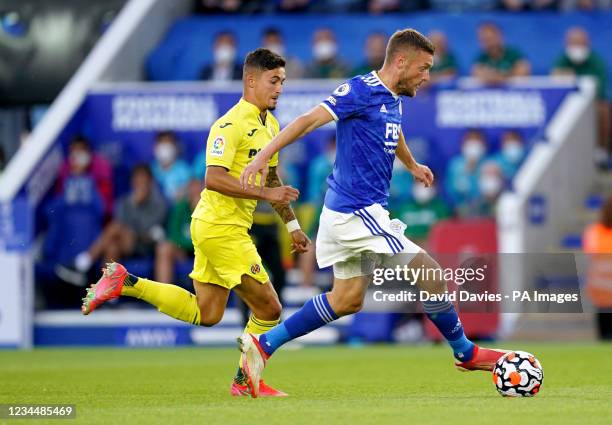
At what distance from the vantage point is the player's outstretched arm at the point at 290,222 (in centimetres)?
1000

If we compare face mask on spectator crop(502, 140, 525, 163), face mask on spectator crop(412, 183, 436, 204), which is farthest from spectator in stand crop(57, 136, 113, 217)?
face mask on spectator crop(502, 140, 525, 163)

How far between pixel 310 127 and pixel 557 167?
1066 cm

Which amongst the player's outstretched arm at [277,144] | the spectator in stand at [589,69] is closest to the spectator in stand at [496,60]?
the spectator in stand at [589,69]

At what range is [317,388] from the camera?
10.8m

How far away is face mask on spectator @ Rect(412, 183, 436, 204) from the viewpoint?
18828 millimetres

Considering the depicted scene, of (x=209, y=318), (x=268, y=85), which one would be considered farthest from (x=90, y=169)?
(x=268, y=85)

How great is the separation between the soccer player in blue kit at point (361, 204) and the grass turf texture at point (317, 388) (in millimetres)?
539

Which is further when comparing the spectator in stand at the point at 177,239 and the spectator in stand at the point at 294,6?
the spectator in stand at the point at 294,6

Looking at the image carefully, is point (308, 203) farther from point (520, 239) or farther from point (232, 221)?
point (232, 221)

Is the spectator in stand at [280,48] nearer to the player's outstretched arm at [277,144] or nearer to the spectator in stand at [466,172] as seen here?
the spectator in stand at [466,172]

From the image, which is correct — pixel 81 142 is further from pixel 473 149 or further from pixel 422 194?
pixel 473 149

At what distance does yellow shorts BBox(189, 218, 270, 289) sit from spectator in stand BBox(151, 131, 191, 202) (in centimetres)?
940

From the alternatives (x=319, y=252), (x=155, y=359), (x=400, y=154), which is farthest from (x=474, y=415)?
(x=155, y=359)

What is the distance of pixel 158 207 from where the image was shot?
19.4 metres
